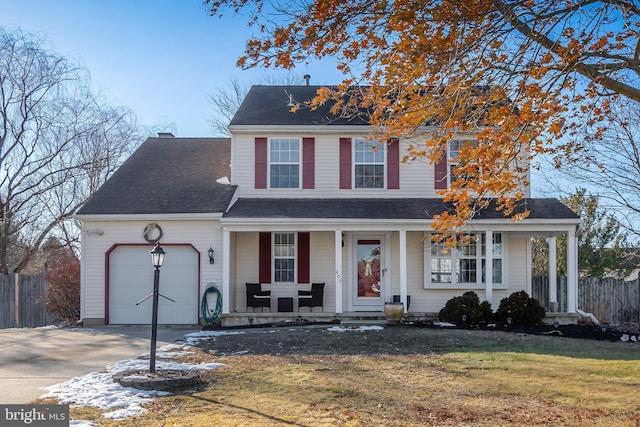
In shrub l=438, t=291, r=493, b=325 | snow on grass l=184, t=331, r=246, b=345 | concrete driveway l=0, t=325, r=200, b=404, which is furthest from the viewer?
shrub l=438, t=291, r=493, b=325

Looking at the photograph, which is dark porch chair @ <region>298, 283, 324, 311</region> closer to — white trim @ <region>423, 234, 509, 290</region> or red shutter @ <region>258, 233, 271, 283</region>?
red shutter @ <region>258, 233, 271, 283</region>

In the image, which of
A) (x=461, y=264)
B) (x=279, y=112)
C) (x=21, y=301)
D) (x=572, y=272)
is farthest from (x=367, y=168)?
(x=21, y=301)

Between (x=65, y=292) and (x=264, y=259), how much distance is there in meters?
5.63

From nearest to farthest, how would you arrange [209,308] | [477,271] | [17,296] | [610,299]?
[209,308] < [477,271] < [610,299] < [17,296]

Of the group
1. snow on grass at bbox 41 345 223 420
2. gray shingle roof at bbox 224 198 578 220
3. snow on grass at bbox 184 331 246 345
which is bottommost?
snow on grass at bbox 184 331 246 345

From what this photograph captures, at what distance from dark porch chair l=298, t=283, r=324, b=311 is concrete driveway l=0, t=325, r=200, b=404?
9.28 ft

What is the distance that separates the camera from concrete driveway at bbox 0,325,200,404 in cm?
768

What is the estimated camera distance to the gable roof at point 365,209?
14.7 m

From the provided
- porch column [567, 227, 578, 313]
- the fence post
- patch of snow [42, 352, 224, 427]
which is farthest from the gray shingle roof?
the fence post

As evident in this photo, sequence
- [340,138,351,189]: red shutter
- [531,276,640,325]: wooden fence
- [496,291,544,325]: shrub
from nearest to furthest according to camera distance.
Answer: [496,291,544,325]: shrub → [340,138,351,189]: red shutter → [531,276,640,325]: wooden fence

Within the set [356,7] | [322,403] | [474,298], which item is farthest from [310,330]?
[356,7]

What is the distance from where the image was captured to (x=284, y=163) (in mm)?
16141

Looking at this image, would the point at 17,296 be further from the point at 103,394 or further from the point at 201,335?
the point at 103,394

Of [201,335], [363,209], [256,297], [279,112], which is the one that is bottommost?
[201,335]
